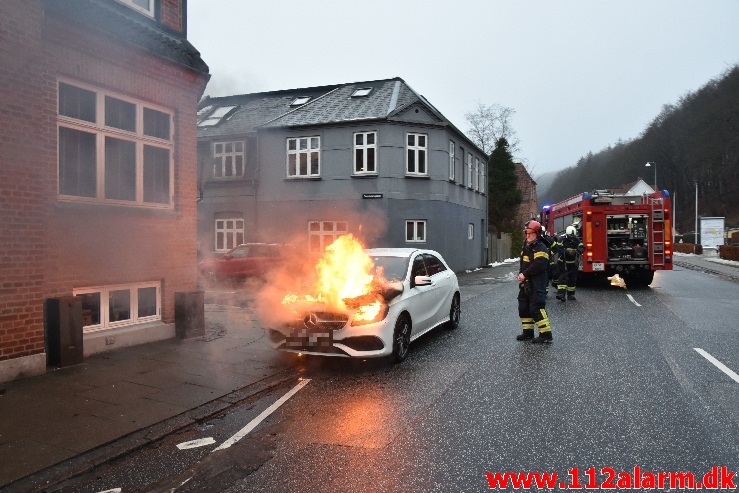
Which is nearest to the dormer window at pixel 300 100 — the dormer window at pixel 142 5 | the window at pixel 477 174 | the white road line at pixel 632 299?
the window at pixel 477 174

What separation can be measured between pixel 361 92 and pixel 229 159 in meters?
6.67

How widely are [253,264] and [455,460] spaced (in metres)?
13.4

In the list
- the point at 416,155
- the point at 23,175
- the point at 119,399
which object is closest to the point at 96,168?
the point at 23,175

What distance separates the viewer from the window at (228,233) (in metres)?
22.8

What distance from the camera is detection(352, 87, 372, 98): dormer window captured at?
23375 mm

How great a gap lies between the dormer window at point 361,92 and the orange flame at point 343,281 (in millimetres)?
16778

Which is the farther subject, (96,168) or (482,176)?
(482,176)

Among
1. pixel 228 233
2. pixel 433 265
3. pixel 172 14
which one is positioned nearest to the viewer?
pixel 172 14

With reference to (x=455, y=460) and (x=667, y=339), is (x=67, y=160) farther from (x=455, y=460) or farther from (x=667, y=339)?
(x=667, y=339)

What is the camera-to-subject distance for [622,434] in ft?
13.9

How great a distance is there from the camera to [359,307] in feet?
21.4

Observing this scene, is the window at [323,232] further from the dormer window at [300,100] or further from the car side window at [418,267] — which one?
the car side window at [418,267]

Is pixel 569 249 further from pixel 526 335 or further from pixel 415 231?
pixel 415 231

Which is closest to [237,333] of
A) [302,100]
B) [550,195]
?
[302,100]
